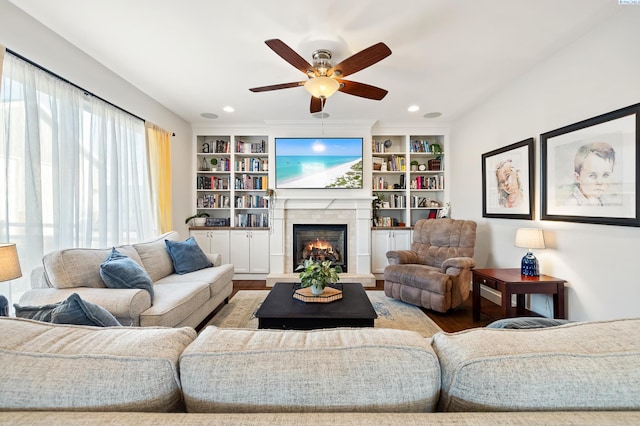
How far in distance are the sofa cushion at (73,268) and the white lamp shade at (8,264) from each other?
0.51m

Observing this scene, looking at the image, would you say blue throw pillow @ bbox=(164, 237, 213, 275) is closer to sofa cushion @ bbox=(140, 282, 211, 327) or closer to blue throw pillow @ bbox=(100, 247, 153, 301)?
sofa cushion @ bbox=(140, 282, 211, 327)

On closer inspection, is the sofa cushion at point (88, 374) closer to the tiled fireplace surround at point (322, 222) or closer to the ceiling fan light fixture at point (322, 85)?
the ceiling fan light fixture at point (322, 85)

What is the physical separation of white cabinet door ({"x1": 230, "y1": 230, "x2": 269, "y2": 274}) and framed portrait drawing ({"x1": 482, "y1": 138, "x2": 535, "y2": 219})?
10.9 ft

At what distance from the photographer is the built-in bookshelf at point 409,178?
4703 millimetres

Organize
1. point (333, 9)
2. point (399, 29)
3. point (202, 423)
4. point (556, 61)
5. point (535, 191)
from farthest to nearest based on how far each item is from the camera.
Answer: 1. point (535, 191)
2. point (556, 61)
3. point (399, 29)
4. point (333, 9)
5. point (202, 423)

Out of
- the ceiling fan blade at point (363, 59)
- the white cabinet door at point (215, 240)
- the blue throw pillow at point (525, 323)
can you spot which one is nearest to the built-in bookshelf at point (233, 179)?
the white cabinet door at point (215, 240)

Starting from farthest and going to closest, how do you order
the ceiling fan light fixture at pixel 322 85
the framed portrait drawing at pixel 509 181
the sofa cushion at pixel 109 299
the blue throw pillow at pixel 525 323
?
the framed portrait drawing at pixel 509 181, the ceiling fan light fixture at pixel 322 85, the sofa cushion at pixel 109 299, the blue throw pillow at pixel 525 323

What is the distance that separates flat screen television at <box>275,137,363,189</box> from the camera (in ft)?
14.6

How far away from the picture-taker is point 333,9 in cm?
196

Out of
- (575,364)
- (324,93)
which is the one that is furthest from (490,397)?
(324,93)

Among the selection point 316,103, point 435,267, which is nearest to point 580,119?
point 435,267

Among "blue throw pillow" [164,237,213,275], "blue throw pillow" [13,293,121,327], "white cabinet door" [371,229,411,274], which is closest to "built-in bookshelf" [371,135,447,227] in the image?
"white cabinet door" [371,229,411,274]

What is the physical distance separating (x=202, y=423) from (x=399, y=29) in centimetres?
259

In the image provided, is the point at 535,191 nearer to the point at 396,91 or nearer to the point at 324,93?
the point at 396,91
